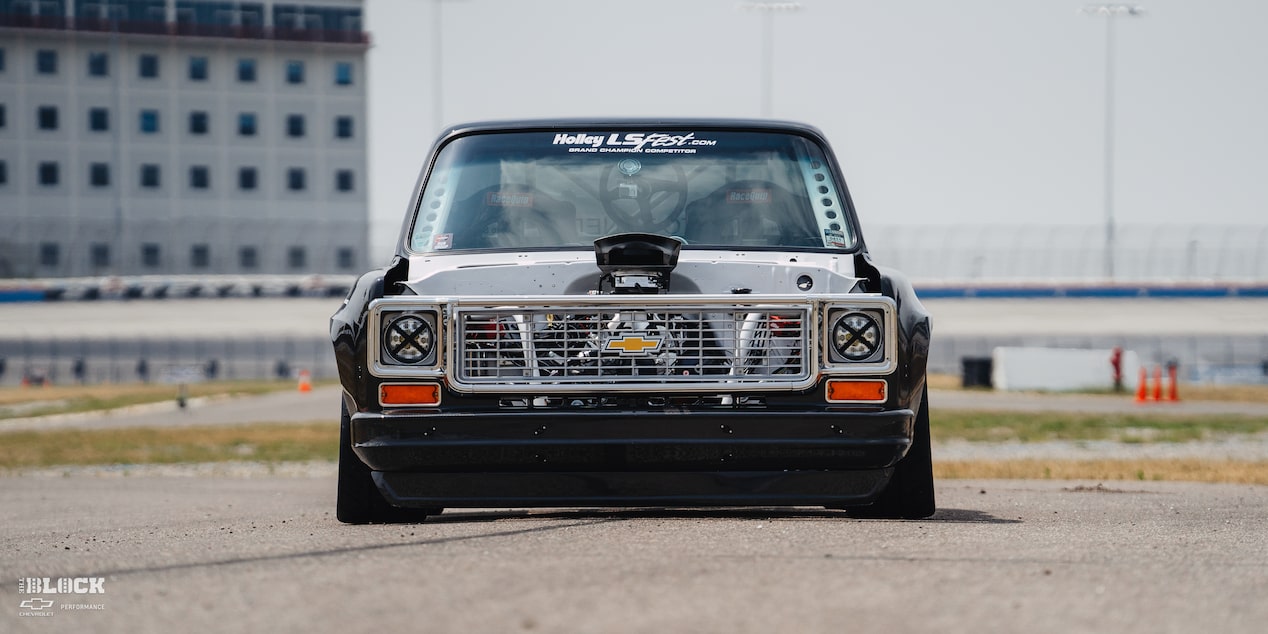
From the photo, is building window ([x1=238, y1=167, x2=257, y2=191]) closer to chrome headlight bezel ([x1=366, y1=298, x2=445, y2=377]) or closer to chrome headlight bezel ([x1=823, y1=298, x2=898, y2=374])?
chrome headlight bezel ([x1=366, y1=298, x2=445, y2=377])

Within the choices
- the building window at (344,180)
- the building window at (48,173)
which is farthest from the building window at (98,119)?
the building window at (344,180)

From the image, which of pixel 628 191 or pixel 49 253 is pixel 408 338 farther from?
pixel 49 253

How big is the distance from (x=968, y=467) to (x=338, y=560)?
10728 mm

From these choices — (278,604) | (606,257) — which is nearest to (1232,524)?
(606,257)

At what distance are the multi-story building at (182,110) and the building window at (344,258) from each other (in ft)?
63.6

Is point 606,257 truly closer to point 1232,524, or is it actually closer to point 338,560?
point 338,560

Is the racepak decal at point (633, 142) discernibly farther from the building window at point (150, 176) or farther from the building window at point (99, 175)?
the building window at point (99, 175)

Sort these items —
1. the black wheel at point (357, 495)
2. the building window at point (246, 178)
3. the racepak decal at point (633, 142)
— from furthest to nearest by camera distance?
the building window at point (246, 178), the racepak decal at point (633, 142), the black wheel at point (357, 495)

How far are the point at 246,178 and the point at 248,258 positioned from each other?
29.1 m

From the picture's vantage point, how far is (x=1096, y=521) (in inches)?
306

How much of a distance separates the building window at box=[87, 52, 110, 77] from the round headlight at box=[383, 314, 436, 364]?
265ft

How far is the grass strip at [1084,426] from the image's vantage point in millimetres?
22156

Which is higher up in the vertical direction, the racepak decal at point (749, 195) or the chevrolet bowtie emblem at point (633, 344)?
the racepak decal at point (749, 195)

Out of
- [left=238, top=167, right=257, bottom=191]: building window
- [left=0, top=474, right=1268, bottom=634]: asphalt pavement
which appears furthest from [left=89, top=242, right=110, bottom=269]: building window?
[left=0, top=474, right=1268, bottom=634]: asphalt pavement
